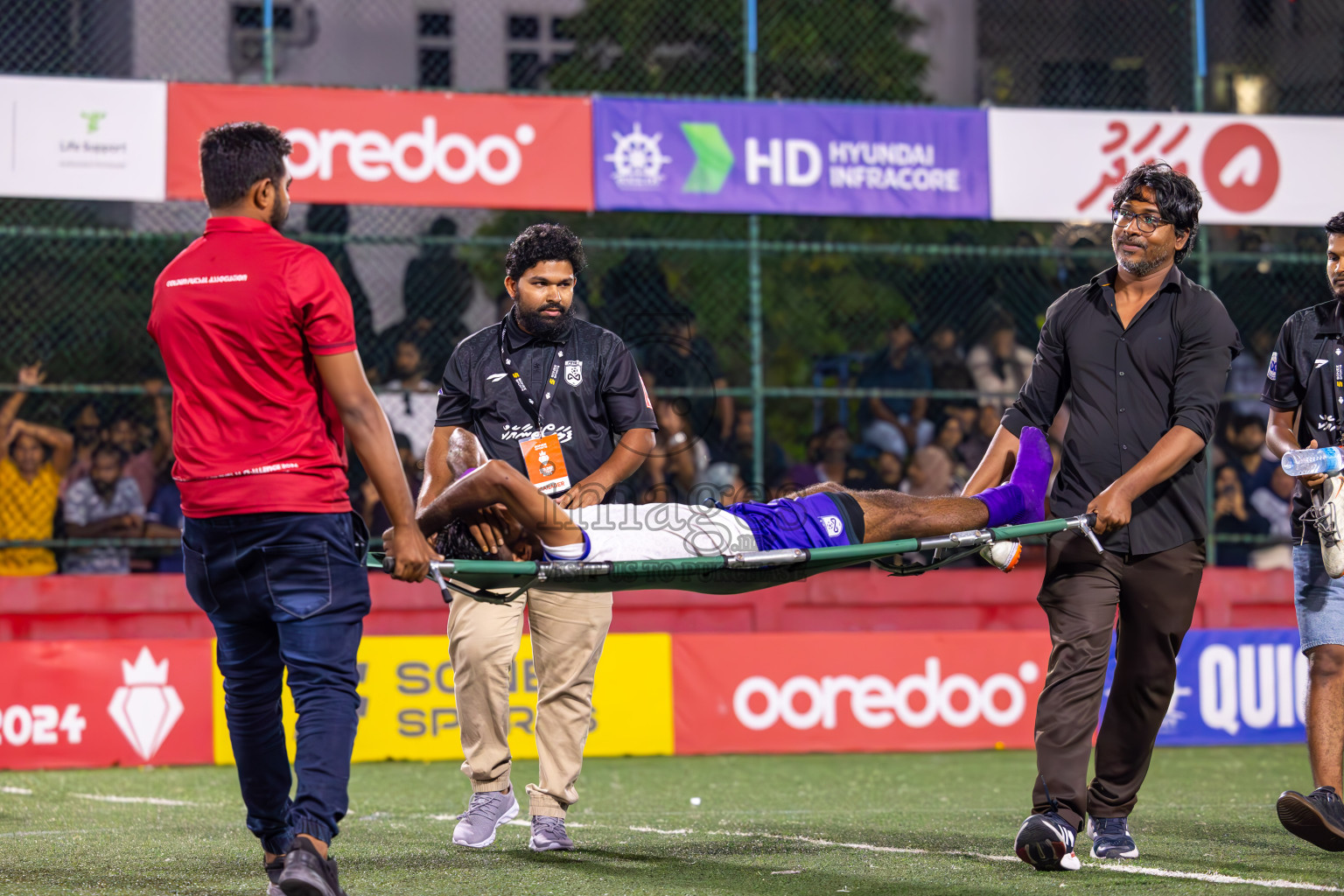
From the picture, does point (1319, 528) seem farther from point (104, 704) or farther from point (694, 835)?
point (104, 704)

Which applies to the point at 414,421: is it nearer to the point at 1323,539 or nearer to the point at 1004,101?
the point at 1323,539

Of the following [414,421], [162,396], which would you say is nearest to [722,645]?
[414,421]

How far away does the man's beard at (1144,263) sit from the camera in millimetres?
5766

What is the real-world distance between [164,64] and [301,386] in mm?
12214

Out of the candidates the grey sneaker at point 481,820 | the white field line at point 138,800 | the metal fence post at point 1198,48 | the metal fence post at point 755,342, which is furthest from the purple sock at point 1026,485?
the metal fence post at point 1198,48

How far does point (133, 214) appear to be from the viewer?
1463 centimetres

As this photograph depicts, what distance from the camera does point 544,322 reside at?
613 cm

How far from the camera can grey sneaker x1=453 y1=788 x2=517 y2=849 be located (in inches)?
238

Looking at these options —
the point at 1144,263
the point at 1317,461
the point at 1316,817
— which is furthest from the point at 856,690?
the point at 1144,263

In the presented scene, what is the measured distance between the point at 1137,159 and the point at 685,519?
7.93m

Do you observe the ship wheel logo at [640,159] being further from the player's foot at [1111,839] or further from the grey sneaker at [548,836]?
the player's foot at [1111,839]

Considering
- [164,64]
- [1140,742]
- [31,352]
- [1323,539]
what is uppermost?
[164,64]

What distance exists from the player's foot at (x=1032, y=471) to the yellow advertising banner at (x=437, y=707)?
475 centimetres

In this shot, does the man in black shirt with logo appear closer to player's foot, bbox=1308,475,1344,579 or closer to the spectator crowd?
player's foot, bbox=1308,475,1344,579
